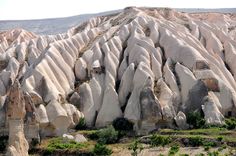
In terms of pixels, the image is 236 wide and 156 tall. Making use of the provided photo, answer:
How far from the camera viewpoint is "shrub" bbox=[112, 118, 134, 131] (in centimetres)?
4850

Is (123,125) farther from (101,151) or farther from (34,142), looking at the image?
(34,142)

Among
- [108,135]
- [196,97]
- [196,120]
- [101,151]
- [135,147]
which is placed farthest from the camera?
[196,97]

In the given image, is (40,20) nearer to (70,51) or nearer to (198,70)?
(70,51)

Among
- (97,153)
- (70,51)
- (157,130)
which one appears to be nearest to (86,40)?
(70,51)

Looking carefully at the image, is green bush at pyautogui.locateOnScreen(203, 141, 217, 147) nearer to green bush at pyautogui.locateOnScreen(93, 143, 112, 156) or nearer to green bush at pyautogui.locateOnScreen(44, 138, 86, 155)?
green bush at pyautogui.locateOnScreen(93, 143, 112, 156)

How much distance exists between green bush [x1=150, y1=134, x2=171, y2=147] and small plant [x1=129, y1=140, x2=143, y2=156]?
97 centimetres

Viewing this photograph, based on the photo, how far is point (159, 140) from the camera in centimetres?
4378

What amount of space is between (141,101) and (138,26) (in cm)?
1760

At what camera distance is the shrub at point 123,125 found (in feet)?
159

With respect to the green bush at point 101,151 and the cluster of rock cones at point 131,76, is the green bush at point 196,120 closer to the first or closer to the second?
the cluster of rock cones at point 131,76

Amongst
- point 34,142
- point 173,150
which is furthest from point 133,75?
point 173,150

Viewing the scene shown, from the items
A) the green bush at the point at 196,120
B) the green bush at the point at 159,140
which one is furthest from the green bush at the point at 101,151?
the green bush at the point at 196,120

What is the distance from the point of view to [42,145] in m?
45.8

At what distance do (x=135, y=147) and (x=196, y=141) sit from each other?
4.48 metres
